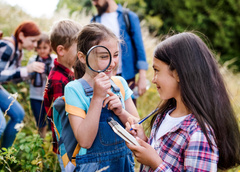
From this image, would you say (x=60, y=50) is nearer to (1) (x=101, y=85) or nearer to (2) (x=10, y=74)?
(2) (x=10, y=74)

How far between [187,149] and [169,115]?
0.37 m

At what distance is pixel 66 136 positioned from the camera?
1.80 m

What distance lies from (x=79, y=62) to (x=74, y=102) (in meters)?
0.44

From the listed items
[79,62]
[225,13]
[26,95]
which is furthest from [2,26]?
[225,13]

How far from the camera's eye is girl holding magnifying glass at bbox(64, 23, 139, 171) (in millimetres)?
1596

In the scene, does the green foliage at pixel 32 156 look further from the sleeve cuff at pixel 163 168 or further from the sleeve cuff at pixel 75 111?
the sleeve cuff at pixel 163 168

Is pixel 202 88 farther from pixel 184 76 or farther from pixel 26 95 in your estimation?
pixel 26 95

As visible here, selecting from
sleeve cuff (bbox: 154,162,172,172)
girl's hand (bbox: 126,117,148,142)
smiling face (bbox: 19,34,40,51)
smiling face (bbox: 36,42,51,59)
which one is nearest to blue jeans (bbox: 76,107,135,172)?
girl's hand (bbox: 126,117,148,142)

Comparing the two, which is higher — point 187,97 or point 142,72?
point 187,97

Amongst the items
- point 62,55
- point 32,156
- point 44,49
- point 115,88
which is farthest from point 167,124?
point 44,49

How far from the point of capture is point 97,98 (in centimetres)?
159

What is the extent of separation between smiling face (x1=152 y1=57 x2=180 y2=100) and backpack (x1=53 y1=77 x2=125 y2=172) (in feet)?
1.29

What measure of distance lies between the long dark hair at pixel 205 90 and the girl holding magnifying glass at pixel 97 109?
1.38 feet

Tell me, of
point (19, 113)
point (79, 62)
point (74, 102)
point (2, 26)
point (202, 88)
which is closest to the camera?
point (202, 88)
